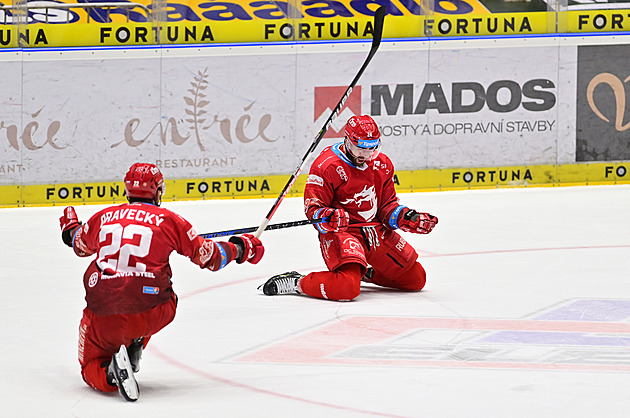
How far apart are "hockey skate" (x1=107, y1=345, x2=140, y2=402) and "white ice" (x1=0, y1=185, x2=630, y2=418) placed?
5cm

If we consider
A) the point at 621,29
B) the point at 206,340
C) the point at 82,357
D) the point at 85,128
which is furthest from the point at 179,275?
the point at 621,29

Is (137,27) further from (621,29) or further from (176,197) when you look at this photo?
(621,29)

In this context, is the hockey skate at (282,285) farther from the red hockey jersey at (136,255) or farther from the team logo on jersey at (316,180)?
the red hockey jersey at (136,255)

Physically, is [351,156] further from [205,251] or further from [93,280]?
[93,280]

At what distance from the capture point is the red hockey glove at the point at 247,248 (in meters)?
4.34

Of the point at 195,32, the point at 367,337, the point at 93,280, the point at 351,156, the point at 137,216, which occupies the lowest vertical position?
the point at 367,337

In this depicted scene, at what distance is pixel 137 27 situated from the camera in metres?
10.4

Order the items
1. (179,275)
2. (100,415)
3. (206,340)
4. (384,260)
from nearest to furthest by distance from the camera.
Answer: (100,415)
(206,340)
(384,260)
(179,275)

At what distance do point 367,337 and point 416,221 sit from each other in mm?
1179

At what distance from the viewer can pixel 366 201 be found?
6398 mm

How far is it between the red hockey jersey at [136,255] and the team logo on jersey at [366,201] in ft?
7.36

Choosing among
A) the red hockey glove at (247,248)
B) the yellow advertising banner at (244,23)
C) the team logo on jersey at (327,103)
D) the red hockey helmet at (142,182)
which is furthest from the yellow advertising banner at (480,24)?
the red hockey helmet at (142,182)

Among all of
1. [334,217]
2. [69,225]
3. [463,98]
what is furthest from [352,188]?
[463,98]

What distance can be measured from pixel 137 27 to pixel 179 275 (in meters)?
4.01
